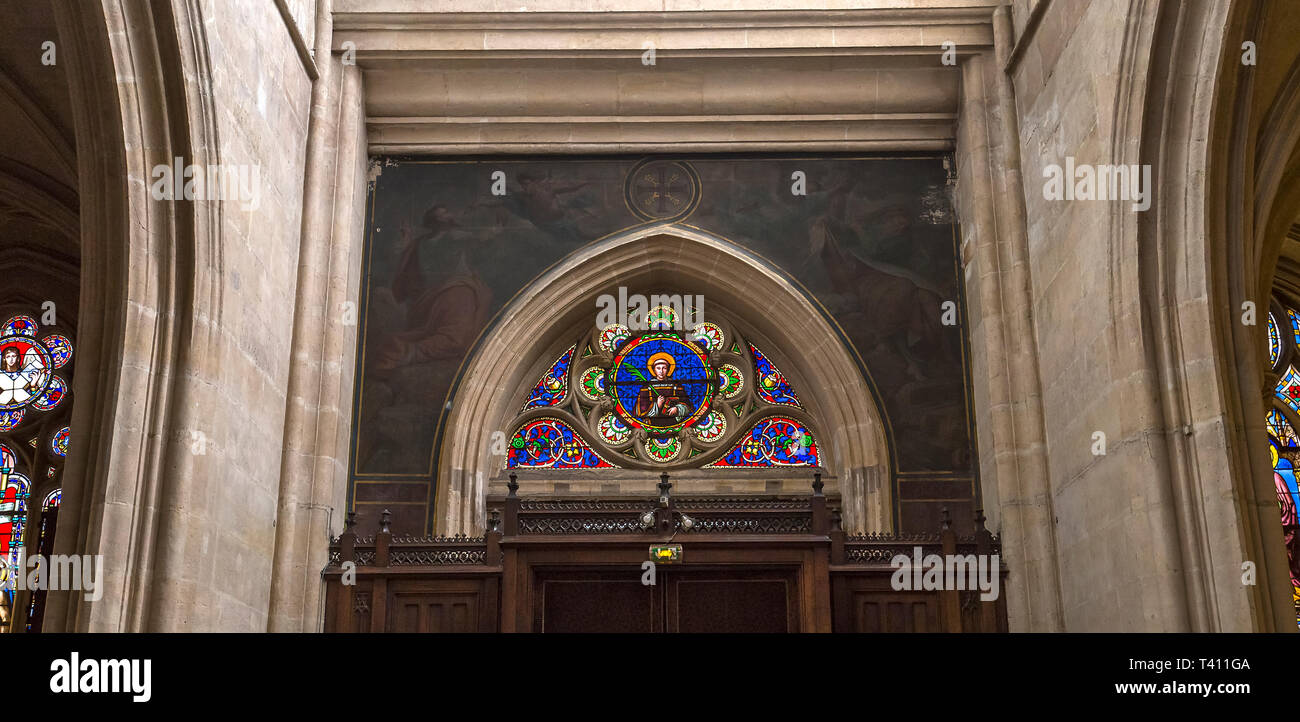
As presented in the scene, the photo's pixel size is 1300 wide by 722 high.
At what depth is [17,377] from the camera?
14.5m

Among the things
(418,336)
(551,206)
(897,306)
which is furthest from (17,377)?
(897,306)

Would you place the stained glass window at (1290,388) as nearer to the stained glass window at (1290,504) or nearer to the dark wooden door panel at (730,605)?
the stained glass window at (1290,504)

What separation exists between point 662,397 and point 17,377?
294 inches

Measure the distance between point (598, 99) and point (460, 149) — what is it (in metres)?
1.38

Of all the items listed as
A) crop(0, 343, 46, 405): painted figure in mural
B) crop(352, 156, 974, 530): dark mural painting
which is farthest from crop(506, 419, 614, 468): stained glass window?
crop(0, 343, 46, 405): painted figure in mural

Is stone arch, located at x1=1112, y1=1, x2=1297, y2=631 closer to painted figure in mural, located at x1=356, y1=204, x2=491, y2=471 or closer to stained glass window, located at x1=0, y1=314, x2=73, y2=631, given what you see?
painted figure in mural, located at x1=356, y1=204, x2=491, y2=471

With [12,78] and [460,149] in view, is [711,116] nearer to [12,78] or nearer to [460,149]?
[460,149]

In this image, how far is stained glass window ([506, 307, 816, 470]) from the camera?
39.7 ft

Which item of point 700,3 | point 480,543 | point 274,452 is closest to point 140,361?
point 274,452

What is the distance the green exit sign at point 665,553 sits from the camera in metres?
9.74

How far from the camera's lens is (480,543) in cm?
1001

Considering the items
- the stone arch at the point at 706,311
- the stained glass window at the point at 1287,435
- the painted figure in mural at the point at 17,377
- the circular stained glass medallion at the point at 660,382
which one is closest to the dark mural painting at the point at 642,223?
the stone arch at the point at 706,311

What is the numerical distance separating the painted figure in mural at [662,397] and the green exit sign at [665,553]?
103 inches

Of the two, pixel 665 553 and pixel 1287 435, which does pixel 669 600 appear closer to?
pixel 665 553
